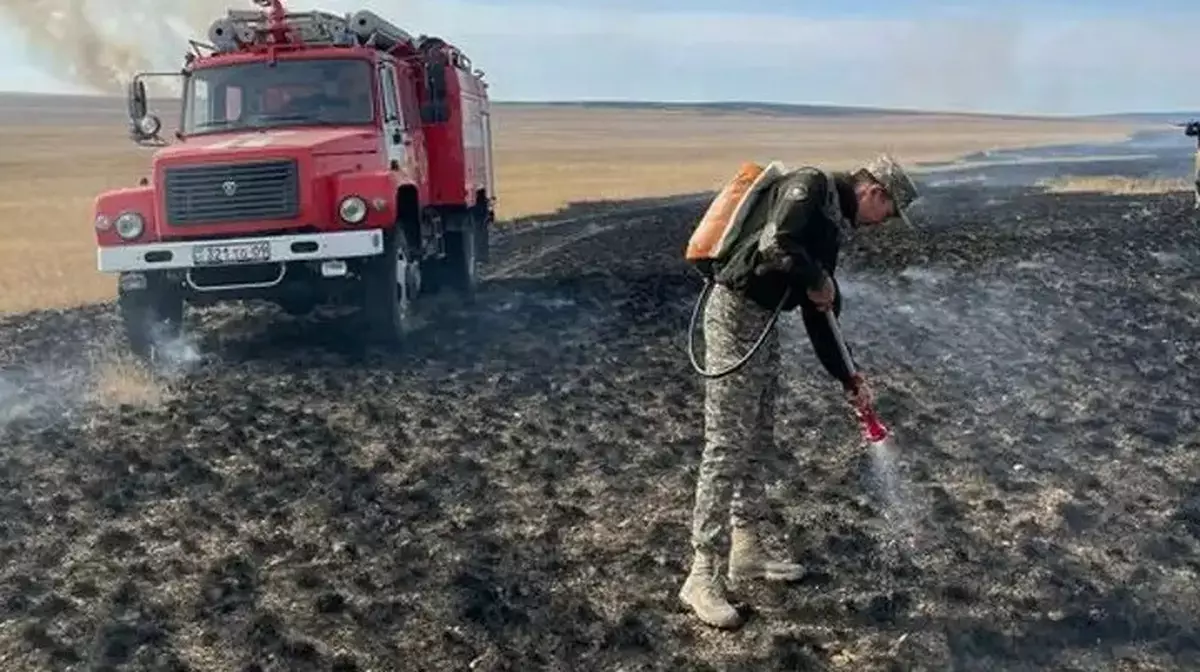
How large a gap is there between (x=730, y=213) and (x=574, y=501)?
2284 mm

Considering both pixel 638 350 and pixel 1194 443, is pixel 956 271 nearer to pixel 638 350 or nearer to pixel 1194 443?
pixel 638 350

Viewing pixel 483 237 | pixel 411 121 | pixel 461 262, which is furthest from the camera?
pixel 483 237

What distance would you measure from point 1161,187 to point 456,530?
33377 mm

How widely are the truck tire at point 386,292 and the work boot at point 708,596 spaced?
645 cm

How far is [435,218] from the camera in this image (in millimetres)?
14219

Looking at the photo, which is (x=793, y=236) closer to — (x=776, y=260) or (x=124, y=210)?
(x=776, y=260)

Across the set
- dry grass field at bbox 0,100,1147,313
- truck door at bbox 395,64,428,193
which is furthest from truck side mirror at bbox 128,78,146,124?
dry grass field at bbox 0,100,1147,313

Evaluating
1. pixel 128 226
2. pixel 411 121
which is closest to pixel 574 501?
pixel 128 226

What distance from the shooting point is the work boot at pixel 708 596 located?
5.44 meters

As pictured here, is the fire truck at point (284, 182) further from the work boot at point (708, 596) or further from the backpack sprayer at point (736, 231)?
the work boot at point (708, 596)

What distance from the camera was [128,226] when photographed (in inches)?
450

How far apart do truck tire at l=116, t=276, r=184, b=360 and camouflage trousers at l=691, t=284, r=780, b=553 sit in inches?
283

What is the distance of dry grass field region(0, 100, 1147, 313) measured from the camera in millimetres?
24230

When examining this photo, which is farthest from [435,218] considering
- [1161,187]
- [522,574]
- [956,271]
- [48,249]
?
[1161,187]
